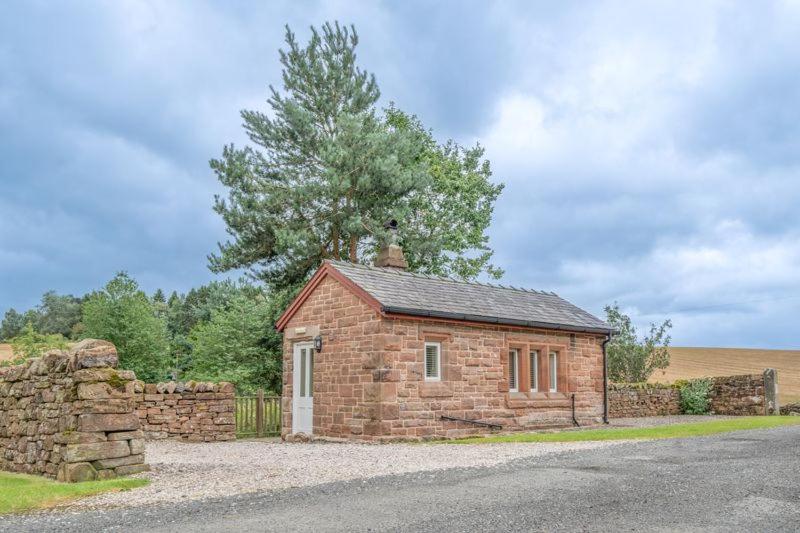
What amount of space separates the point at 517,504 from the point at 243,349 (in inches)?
1050

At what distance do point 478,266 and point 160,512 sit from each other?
28.6 m

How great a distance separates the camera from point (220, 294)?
5034 centimetres

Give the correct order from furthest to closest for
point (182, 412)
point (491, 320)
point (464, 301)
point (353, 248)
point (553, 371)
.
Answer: point (353, 248) < point (553, 371) < point (464, 301) < point (491, 320) < point (182, 412)

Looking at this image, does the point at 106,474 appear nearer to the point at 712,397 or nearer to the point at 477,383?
the point at 477,383

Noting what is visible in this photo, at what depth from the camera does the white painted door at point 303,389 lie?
743 inches

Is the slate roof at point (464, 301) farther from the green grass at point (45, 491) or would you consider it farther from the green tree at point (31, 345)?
the green tree at point (31, 345)

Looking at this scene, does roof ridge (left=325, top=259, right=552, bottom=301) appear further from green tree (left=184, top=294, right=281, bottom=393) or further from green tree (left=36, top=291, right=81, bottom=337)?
green tree (left=36, top=291, right=81, bottom=337)

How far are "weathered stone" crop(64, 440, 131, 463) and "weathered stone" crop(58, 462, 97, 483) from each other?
0.25 feet

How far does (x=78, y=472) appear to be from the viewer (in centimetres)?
1066

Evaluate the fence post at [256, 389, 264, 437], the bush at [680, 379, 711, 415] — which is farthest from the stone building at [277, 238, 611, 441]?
the bush at [680, 379, 711, 415]

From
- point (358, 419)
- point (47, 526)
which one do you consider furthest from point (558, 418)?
point (47, 526)

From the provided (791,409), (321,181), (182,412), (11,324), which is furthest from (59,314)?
(791,409)

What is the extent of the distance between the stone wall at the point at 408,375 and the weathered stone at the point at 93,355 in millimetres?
6688

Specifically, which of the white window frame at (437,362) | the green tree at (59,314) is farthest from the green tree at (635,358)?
the green tree at (59,314)
